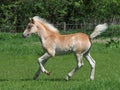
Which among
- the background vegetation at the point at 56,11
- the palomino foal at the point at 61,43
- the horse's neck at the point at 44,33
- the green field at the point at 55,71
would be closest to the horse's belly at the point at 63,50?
the palomino foal at the point at 61,43

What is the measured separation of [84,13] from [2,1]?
30.7 ft

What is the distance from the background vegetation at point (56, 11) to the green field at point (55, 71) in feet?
57.0

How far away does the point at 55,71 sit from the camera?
16344mm

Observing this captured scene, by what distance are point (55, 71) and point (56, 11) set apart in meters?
29.2

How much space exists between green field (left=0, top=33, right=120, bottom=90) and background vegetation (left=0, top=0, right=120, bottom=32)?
57.0ft

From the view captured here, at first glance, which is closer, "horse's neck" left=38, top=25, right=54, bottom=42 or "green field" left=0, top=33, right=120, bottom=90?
"green field" left=0, top=33, right=120, bottom=90

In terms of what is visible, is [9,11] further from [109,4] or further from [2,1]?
[109,4]

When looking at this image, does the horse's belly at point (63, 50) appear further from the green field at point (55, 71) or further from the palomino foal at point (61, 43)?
the green field at point (55, 71)

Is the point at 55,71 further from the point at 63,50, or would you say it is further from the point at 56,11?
the point at 56,11

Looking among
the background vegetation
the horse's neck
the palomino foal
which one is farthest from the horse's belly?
the background vegetation

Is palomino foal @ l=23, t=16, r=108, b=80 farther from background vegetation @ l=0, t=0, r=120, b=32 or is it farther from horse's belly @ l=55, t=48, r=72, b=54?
background vegetation @ l=0, t=0, r=120, b=32

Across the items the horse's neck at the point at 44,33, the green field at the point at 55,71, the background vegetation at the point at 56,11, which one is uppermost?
the horse's neck at the point at 44,33

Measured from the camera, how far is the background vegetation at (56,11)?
141ft

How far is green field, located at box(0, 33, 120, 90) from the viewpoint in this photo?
11.0 metres
